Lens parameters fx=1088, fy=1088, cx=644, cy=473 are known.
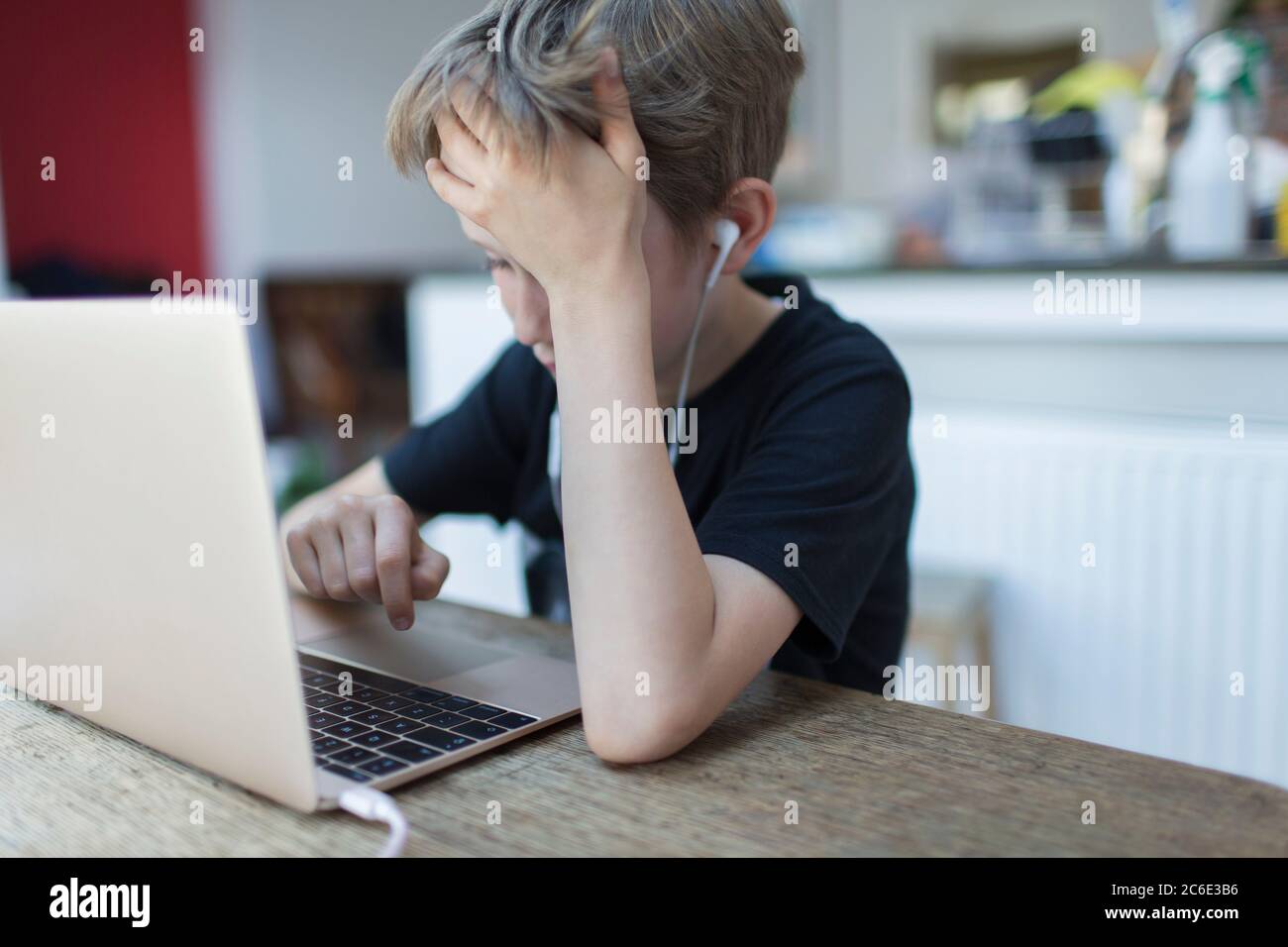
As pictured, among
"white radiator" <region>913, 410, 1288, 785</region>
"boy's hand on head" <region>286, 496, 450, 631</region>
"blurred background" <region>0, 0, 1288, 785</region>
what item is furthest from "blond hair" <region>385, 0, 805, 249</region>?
"white radiator" <region>913, 410, 1288, 785</region>

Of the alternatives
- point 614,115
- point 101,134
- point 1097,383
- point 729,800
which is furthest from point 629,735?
point 101,134

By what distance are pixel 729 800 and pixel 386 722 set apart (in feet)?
0.72

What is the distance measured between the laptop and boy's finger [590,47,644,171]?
1.00 feet

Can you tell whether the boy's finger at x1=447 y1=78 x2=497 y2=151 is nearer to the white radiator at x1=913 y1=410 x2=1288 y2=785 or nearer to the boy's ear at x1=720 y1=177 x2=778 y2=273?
the boy's ear at x1=720 y1=177 x2=778 y2=273

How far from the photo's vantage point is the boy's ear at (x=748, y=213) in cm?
88

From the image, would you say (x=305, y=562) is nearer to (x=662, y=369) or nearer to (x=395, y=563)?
(x=395, y=563)

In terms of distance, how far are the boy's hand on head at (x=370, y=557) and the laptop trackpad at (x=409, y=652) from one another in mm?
21

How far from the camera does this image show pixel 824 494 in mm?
781

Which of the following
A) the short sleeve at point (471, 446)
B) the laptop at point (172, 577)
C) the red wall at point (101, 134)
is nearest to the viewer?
the laptop at point (172, 577)

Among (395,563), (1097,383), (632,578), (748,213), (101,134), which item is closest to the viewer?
(632,578)

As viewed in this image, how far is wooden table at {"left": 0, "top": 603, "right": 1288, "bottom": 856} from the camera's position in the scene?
1.71 feet

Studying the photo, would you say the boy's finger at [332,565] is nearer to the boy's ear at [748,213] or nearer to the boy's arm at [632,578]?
the boy's arm at [632,578]

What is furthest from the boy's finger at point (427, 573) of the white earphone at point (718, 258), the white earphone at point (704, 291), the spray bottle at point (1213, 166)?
the spray bottle at point (1213, 166)
